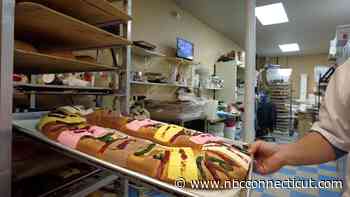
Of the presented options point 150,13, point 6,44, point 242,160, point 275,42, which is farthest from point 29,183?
point 275,42

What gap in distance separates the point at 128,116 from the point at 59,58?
0.48 m

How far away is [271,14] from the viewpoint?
4059 mm

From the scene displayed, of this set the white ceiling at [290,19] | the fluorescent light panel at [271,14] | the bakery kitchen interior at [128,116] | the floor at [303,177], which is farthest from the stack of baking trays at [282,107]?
the floor at [303,177]

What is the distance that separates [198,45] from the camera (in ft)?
14.8

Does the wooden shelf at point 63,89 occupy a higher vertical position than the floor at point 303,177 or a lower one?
higher

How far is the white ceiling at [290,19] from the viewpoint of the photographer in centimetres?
359

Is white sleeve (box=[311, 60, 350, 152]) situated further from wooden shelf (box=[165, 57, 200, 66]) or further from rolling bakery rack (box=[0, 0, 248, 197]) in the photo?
wooden shelf (box=[165, 57, 200, 66])

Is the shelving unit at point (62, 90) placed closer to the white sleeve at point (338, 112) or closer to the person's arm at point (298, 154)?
the person's arm at point (298, 154)

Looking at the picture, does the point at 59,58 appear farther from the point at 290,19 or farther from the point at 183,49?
the point at 290,19

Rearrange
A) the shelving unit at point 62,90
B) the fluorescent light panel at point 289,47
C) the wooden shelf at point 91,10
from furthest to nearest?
the fluorescent light panel at point 289,47
the shelving unit at point 62,90
the wooden shelf at point 91,10

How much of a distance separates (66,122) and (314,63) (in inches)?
343

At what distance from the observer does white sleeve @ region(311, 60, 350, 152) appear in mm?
608

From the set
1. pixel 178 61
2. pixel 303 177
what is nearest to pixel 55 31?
pixel 178 61

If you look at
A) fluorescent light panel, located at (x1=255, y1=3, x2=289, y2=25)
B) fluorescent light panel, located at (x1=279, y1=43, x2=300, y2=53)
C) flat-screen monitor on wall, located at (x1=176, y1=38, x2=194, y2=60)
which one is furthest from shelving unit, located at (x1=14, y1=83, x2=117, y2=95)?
fluorescent light panel, located at (x1=279, y1=43, x2=300, y2=53)
